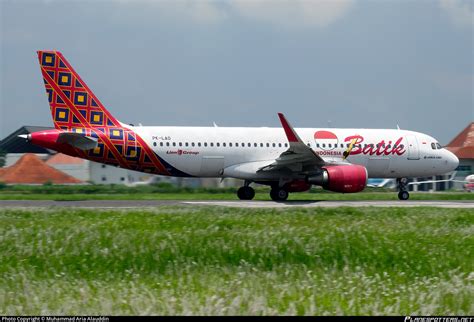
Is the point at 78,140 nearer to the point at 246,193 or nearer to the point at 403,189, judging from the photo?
the point at 246,193

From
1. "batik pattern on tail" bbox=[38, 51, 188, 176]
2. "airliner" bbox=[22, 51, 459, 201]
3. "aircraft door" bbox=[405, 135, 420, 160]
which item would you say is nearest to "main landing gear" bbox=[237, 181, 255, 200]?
"airliner" bbox=[22, 51, 459, 201]

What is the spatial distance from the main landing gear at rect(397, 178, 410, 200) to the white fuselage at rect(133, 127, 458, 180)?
381mm

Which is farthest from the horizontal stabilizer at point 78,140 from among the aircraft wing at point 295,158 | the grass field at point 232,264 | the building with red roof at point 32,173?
the building with red roof at point 32,173

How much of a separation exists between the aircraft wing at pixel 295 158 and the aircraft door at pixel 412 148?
6767 millimetres

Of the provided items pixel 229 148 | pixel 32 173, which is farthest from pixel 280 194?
pixel 32 173

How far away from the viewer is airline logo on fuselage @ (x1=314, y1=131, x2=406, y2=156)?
124ft

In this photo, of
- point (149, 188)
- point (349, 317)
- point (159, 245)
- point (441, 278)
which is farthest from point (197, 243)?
point (149, 188)

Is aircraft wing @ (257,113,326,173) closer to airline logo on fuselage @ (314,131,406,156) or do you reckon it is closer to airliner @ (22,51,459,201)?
airliner @ (22,51,459,201)

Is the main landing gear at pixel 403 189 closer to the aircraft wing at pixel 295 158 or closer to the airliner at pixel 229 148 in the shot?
the airliner at pixel 229 148

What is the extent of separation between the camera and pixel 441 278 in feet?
42.0

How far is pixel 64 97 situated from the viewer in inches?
1363

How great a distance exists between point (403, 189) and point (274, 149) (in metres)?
7.85

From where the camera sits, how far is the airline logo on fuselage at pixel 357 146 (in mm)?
37875

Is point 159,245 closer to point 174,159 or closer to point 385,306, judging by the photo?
point 385,306
